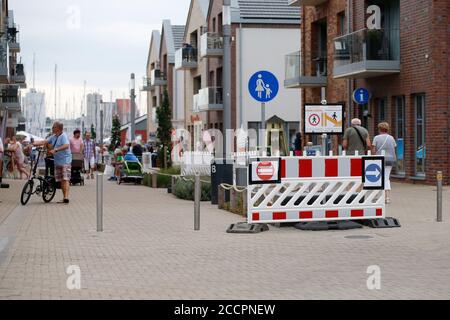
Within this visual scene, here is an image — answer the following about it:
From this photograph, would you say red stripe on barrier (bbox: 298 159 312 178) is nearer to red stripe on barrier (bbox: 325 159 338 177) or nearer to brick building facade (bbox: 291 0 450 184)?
red stripe on barrier (bbox: 325 159 338 177)

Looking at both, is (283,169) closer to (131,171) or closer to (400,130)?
(400,130)

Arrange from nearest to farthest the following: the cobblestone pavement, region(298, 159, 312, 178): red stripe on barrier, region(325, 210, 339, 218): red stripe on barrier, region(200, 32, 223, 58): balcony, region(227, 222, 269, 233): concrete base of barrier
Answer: the cobblestone pavement < region(227, 222, 269, 233): concrete base of barrier < region(298, 159, 312, 178): red stripe on barrier < region(325, 210, 339, 218): red stripe on barrier < region(200, 32, 223, 58): balcony

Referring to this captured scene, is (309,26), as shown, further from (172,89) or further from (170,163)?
(172,89)

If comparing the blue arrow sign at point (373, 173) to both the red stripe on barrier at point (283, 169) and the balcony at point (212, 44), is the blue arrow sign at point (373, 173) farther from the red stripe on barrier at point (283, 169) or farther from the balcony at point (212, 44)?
the balcony at point (212, 44)

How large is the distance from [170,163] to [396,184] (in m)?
14.1

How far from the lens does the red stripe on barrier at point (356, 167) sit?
1400 centimetres

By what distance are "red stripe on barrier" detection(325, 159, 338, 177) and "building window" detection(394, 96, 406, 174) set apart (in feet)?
44.2

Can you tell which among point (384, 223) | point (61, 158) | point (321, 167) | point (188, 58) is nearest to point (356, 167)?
point (321, 167)

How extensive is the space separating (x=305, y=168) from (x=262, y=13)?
3655 centimetres

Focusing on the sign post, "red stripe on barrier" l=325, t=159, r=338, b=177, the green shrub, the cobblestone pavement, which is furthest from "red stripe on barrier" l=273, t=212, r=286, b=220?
the green shrub

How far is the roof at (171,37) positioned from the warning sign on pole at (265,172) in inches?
2306

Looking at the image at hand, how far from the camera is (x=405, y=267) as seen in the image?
9.79 meters

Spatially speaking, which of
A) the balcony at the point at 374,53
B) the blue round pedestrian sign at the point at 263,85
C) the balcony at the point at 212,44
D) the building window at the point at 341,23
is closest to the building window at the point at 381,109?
the balcony at the point at 374,53

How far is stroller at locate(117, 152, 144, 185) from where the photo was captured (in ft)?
102
